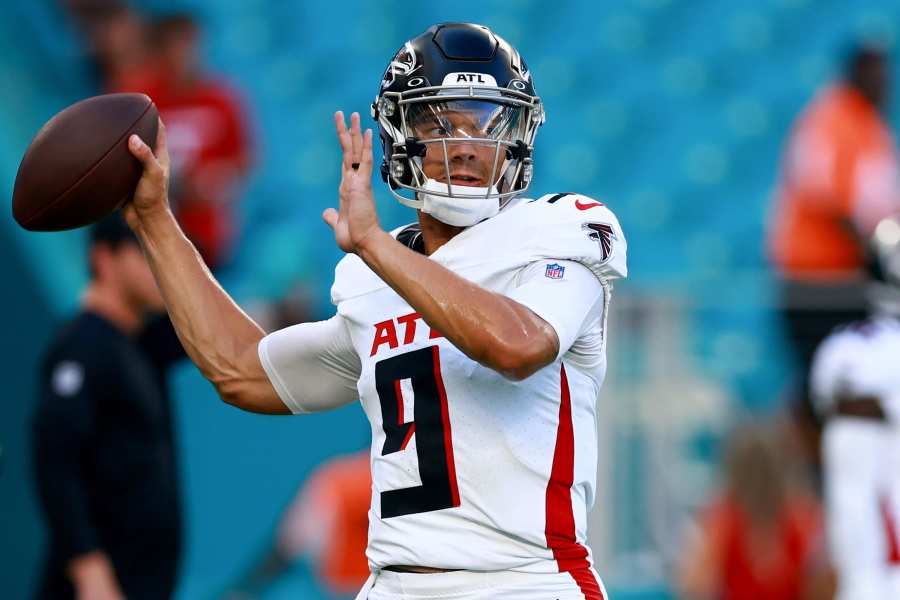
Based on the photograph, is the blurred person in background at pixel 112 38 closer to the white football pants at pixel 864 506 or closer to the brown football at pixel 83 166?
the white football pants at pixel 864 506

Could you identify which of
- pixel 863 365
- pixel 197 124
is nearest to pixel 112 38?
pixel 197 124

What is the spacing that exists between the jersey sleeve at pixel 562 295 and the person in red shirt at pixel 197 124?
16.1 feet

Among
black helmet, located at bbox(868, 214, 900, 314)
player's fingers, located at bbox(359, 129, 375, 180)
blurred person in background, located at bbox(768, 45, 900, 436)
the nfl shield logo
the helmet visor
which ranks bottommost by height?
the nfl shield logo

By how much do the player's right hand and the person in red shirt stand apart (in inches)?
171

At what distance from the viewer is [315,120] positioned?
9125 millimetres

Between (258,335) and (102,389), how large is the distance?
→ 1.67m

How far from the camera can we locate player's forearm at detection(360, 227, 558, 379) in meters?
2.65

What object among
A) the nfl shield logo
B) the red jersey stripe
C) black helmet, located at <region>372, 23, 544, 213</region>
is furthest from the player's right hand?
the nfl shield logo

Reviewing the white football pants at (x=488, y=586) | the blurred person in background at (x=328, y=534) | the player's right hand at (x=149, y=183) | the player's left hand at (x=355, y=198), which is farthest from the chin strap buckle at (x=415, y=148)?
the blurred person in background at (x=328, y=534)

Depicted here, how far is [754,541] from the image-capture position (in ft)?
21.2

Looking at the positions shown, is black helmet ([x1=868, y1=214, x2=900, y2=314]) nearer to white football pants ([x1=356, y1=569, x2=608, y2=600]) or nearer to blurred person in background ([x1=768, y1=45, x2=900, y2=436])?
blurred person in background ([x1=768, y1=45, x2=900, y2=436])

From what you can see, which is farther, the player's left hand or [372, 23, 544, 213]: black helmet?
[372, 23, 544, 213]: black helmet

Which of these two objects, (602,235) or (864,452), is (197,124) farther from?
(602,235)

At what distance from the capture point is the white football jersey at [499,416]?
9.24ft
